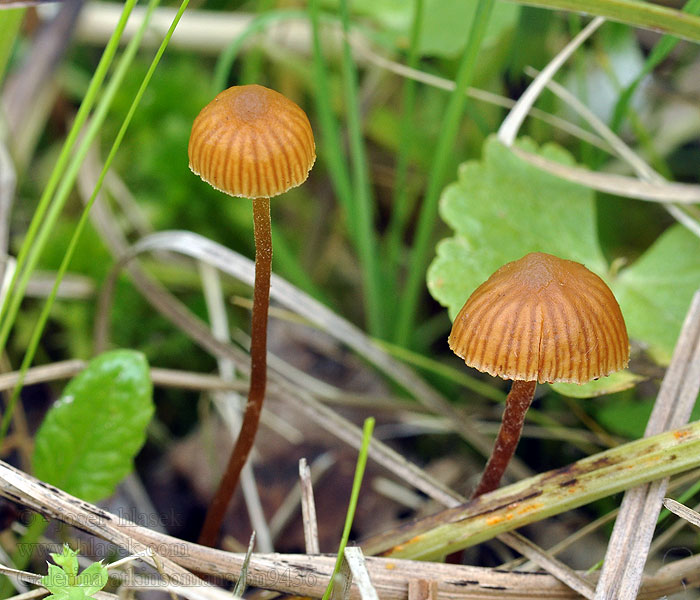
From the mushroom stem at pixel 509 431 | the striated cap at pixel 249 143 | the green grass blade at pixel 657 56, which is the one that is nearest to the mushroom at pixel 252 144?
the striated cap at pixel 249 143

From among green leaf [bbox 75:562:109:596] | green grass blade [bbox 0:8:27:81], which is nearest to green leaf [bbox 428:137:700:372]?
green leaf [bbox 75:562:109:596]

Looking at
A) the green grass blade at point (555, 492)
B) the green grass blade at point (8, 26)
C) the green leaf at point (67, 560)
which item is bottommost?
the green leaf at point (67, 560)

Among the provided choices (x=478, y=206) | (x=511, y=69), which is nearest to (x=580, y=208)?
(x=478, y=206)

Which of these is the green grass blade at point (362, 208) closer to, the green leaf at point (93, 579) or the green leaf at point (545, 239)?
the green leaf at point (545, 239)

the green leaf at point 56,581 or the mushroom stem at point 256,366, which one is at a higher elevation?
the mushroom stem at point 256,366

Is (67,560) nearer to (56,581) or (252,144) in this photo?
(56,581)

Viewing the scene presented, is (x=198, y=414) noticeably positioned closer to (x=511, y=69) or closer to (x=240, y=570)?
(x=240, y=570)

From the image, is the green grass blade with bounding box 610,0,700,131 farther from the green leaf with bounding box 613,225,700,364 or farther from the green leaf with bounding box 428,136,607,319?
the green leaf with bounding box 613,225,700,364
